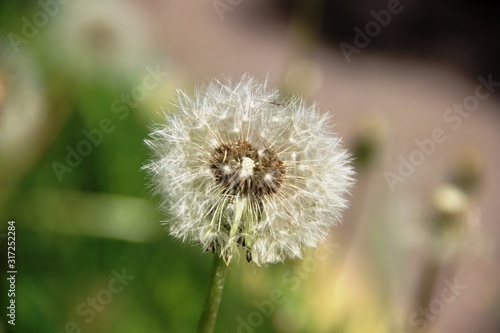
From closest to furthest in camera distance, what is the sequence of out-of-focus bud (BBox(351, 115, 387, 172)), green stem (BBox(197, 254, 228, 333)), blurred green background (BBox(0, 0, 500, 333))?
green stem (BBox(197, 254, 228, 333)), blurred green background (BBox(0, 0, 500, 333)), out-of-focus bud (BBox(351, 115, 387, 172))

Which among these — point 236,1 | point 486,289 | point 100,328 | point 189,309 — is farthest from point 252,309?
point 236,1

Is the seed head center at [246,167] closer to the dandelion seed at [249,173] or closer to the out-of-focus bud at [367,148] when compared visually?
the dandelion seed at [249,173]

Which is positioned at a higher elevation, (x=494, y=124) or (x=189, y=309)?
(x=494, y=124)

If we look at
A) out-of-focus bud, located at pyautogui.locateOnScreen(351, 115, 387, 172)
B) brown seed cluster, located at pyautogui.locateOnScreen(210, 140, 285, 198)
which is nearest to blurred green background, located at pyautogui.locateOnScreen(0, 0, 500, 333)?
out-of-focus bud, located at pyautogui.locateOnScreen(351, 115, 387, 172)

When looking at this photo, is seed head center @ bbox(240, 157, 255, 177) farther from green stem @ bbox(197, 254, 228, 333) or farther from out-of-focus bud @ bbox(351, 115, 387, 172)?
out-of-focus bud @ bbox(351, 115, 387, 172)

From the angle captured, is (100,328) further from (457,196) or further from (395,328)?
(457,196)

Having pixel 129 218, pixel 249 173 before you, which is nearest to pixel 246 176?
pixel 249 173
